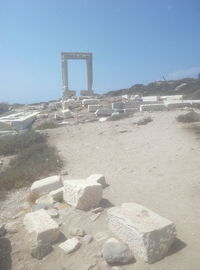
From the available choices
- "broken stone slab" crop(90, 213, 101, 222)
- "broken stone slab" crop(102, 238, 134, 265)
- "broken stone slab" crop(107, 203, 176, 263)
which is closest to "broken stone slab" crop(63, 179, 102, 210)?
"broken stone slab" crop(90, 213, 101, 222)

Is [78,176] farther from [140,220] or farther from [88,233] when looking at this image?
[140,220]

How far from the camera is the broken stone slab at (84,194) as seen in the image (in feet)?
15.6

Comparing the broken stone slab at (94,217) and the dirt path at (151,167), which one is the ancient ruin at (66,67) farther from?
the broken stone slab at (94,217)

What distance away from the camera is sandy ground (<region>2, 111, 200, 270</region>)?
11.7 feet

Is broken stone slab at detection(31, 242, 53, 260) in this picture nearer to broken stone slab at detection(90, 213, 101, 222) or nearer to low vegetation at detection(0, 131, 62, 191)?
broken stone slab at detection(90, 213, 101, 222)

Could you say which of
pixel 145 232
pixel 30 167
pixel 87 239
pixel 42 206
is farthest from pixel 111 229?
pixel 30 167

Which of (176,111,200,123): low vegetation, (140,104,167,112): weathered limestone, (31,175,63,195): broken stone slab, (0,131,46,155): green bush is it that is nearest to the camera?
(31,175,63,195): broken stone slab

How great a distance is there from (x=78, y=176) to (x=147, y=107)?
12986 millimetres

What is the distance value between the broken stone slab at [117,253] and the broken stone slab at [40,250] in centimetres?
85

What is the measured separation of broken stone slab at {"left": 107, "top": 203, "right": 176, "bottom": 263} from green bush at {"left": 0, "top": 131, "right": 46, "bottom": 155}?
730cm

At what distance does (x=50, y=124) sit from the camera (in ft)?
51.0

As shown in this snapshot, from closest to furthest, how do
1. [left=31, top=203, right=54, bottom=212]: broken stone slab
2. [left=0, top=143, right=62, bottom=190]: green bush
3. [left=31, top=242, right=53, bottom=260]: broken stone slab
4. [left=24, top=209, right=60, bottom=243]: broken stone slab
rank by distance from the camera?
[left=31, top=242, right=53, bottom=260]: broken stone slab < [left=24, top=209, right=60, bottom=243]: broken stone slab < [left=31, top=203, right=54, bottom=212]: broken stone slab < [left=0, top=143, right=62, bottom=190]: green bush

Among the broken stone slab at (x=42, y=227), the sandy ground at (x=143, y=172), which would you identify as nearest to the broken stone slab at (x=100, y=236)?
the sandy ground at (x=143, y=172)

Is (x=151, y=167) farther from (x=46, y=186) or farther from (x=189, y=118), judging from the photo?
(x=189, y=118)
